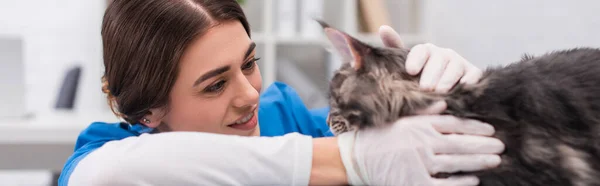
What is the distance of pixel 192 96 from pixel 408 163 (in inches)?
18.6

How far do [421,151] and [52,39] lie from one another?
3186 mm

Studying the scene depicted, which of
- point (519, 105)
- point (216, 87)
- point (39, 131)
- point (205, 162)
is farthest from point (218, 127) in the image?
point (39, 131)

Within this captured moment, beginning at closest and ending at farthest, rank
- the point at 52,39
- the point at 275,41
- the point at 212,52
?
1. the point at 212,52
2. the point at 275,41
3. the point at 52,39

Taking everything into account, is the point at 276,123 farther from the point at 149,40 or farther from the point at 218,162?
the point at 218,162

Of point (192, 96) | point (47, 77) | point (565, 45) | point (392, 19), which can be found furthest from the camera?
point (47, 77)

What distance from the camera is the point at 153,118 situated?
42.3 inches

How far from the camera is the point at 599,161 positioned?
0.63 metres

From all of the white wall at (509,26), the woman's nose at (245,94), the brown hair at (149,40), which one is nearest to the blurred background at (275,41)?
the white wall at (509,26)

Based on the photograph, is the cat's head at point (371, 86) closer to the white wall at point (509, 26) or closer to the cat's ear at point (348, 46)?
the cat's ear at point (348, 46)

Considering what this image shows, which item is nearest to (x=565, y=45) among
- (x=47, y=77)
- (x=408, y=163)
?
(x=408, y=163)

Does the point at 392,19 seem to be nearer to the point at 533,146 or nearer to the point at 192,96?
the point at 192,96

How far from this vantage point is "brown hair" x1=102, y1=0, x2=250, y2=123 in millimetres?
947

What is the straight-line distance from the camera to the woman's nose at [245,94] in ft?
3.19

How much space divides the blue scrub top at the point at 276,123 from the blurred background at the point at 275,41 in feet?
0.54
